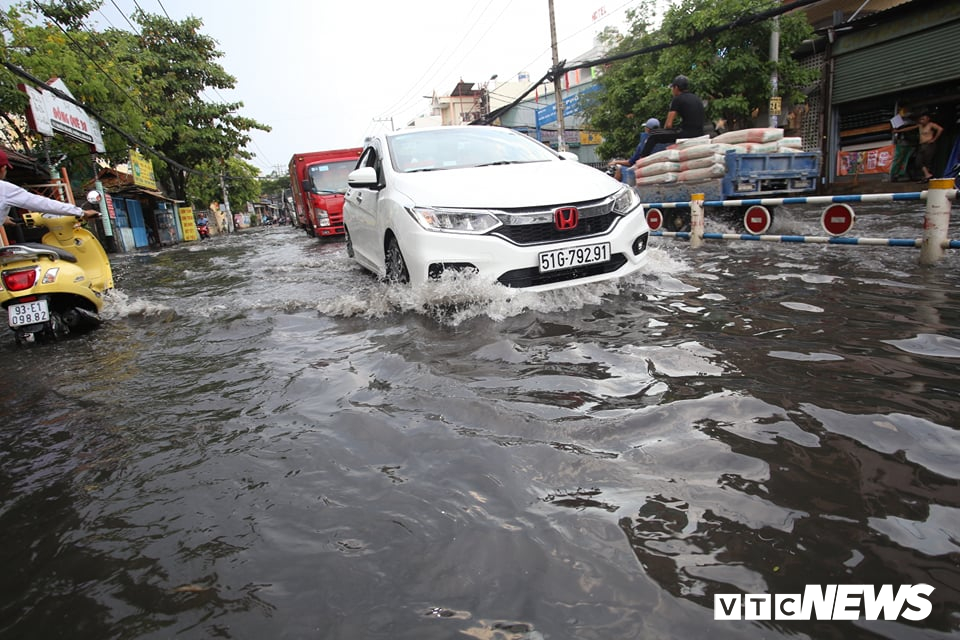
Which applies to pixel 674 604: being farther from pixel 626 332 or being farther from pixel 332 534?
pixel 626 332

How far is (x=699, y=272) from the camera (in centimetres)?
518

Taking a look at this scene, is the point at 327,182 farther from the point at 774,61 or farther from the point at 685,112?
the point at 774,61

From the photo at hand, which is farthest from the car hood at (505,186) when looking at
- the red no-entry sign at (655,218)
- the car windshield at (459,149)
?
the red no-entry sign at (655,218)

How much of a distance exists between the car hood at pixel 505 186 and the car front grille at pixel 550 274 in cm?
47

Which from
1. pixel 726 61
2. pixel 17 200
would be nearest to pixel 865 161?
pixel 726 61

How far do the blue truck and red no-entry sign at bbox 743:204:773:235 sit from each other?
5cm

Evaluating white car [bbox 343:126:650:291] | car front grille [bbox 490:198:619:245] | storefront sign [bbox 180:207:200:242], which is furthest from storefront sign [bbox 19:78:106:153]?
storefront sign [bbox 180:207:200:242]

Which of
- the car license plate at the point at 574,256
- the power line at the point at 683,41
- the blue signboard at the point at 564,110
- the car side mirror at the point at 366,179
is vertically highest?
the blue signboard at the point at 564,110

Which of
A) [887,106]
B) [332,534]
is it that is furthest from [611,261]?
[887,106]

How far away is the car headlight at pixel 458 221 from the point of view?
3674mm

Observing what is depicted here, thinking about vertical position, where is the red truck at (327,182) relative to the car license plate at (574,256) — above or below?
above

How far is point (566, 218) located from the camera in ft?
12.4

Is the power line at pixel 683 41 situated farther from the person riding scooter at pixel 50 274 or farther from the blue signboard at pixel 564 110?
the person riding scooter at pixel 50 274

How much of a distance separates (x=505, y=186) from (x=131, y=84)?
67.4 ft
